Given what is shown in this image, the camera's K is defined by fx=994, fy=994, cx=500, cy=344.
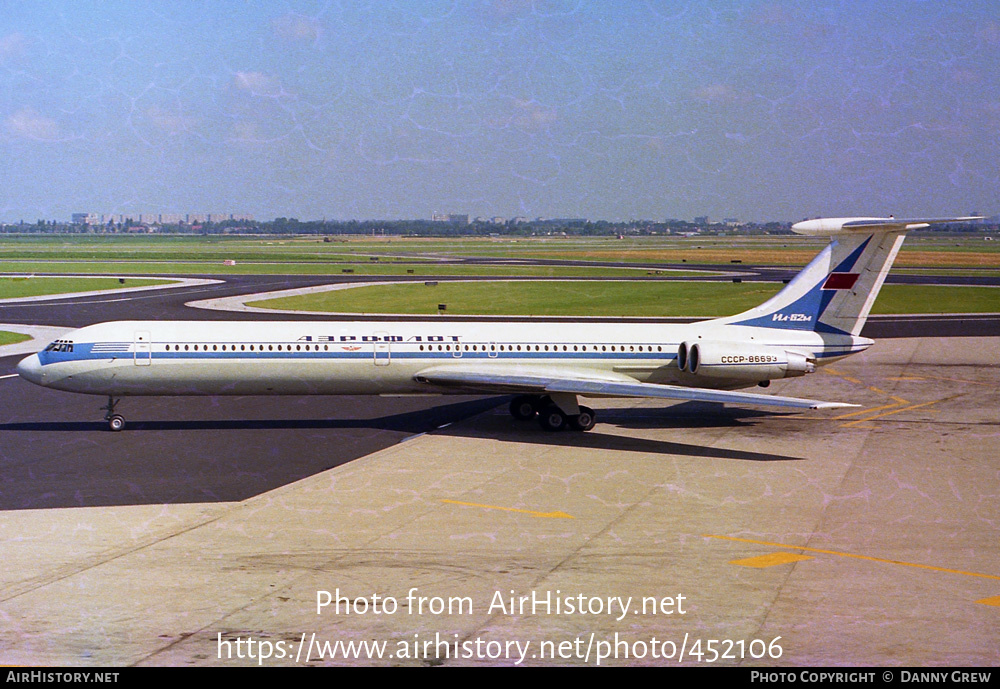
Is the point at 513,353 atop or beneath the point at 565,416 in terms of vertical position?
atop

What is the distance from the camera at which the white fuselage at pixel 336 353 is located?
2992 cm

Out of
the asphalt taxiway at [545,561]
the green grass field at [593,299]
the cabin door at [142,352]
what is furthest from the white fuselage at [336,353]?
the green grass field at [593,299]

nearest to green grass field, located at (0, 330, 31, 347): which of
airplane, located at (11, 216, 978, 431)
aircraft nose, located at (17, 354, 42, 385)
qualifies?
aircraft nose, located at (17, 354, 42, 385)

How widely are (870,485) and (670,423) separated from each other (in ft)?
31.9

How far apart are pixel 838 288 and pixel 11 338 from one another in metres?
42.6


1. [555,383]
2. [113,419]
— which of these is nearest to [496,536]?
[555,383]

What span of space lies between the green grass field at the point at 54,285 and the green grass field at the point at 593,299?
872 inches

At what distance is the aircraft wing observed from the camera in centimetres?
2814

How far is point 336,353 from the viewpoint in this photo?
3066 cm

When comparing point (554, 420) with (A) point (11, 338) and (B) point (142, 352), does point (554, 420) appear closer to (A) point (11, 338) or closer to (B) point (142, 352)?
(B) point (142, 352)

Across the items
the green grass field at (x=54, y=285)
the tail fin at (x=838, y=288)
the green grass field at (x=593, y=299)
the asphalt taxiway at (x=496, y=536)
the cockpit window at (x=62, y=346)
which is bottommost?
the asphalt taxiway at (x=496, y=536)

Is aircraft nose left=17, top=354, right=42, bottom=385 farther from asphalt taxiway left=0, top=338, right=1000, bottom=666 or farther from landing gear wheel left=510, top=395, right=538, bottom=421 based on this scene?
landing gear wheel left=510, top=395, right=538, bottom=421

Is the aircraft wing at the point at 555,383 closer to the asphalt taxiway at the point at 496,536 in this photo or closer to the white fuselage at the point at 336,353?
the white fuselage at the point at 336,353

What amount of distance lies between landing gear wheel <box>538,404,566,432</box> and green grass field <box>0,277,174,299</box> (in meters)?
63.7
